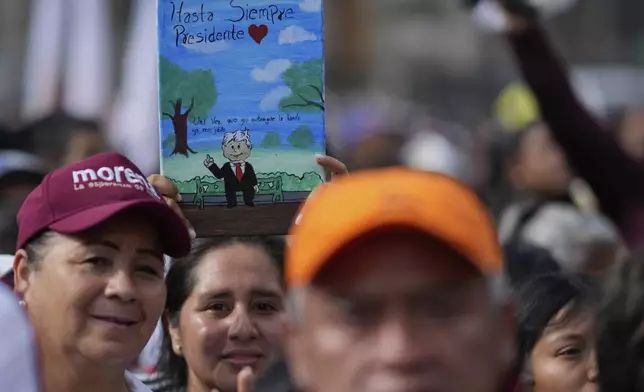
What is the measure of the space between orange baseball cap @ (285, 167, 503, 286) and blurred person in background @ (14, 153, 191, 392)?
144 centimetres

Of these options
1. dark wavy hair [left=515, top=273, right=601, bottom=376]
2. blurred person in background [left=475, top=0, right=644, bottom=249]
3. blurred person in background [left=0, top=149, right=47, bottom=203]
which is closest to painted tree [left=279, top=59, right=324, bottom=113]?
dark wavy hair [left=515, top=273, right=601, bottom=376]

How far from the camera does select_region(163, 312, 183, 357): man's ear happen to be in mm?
4660

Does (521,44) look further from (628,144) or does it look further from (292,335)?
(292,335)

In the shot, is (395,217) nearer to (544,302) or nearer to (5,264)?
(544,302)

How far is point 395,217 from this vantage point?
2359 mm

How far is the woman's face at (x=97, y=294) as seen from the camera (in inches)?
150

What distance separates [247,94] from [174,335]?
2.89 ft

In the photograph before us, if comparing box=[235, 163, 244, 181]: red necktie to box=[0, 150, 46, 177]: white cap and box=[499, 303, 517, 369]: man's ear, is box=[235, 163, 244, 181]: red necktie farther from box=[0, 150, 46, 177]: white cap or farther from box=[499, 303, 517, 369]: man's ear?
box=[0, 150, 46, 177]: white cap

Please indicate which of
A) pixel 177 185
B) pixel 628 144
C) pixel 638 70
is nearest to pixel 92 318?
pixel 177 185

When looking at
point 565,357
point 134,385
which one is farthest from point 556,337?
point 134,385

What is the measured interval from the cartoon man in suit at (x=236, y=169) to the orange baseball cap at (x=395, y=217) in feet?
5.86

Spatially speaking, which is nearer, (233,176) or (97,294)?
(97,294)

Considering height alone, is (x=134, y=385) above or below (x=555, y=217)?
above

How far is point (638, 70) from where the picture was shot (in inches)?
695
